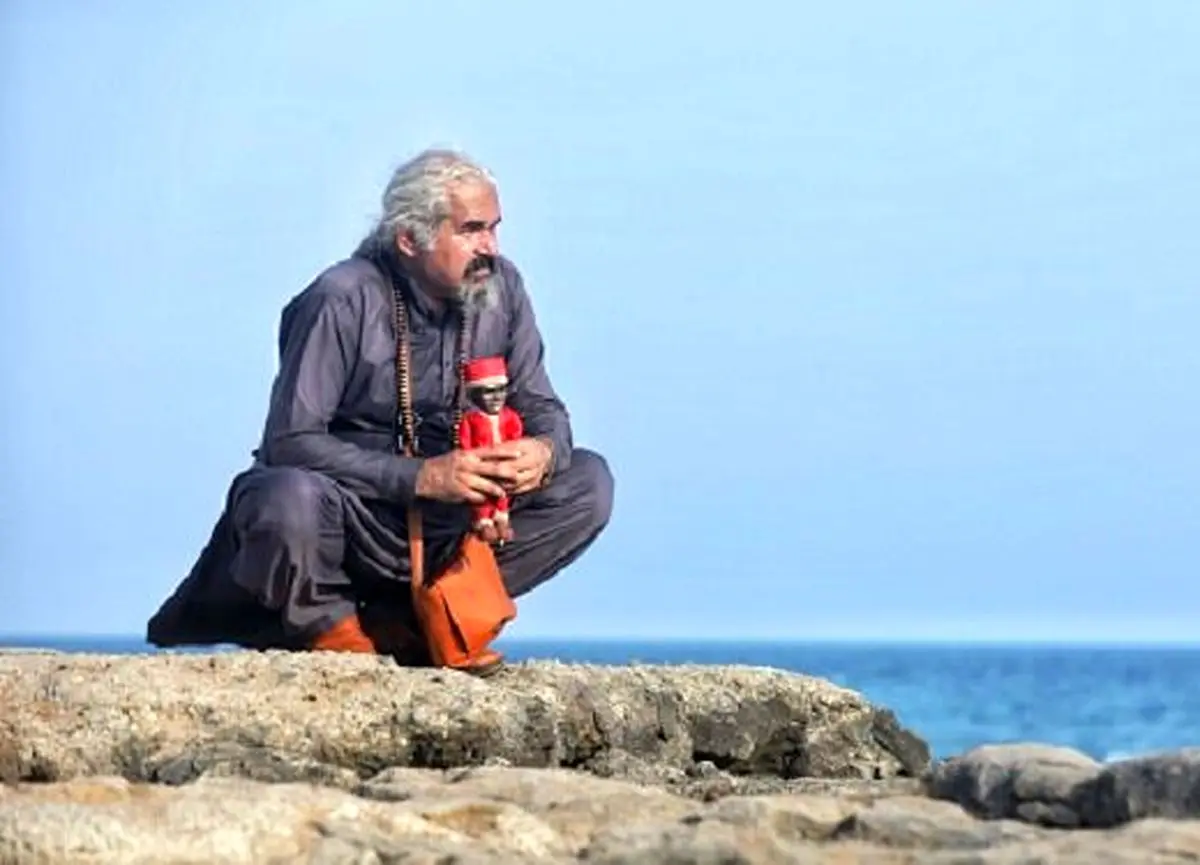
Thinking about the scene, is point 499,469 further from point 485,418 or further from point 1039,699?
point 1039,699

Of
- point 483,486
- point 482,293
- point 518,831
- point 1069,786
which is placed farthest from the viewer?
point 482,293

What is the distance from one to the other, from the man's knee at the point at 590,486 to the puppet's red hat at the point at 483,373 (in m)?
0.52

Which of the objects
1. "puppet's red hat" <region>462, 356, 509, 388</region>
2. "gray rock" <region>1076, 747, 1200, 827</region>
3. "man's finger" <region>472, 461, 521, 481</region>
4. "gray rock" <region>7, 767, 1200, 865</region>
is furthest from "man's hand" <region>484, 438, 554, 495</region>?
"gray rock" <region>1076, 747, 1200, 827</region>

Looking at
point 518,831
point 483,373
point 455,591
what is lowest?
point 518,831

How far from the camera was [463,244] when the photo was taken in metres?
7.82

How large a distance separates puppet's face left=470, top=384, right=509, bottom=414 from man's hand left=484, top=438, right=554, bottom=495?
0.10 metres

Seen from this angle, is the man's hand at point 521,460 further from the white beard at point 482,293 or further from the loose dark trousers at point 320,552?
the white beard at point 482,293

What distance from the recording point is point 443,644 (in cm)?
775

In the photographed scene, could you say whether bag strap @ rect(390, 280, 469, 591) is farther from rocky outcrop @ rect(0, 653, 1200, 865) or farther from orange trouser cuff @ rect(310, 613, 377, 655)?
rocky outcrop @ rect(0, 653, 1200, 865)

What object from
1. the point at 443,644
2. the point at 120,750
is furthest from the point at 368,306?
the point at 120,750

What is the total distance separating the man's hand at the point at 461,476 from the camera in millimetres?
7680

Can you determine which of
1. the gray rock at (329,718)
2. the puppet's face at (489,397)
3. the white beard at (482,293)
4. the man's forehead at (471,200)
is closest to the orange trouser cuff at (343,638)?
the gray rock at (329,718)

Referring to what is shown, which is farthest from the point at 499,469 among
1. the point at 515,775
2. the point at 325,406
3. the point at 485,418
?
the point at 515,775

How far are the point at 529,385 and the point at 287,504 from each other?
0.89 meters
